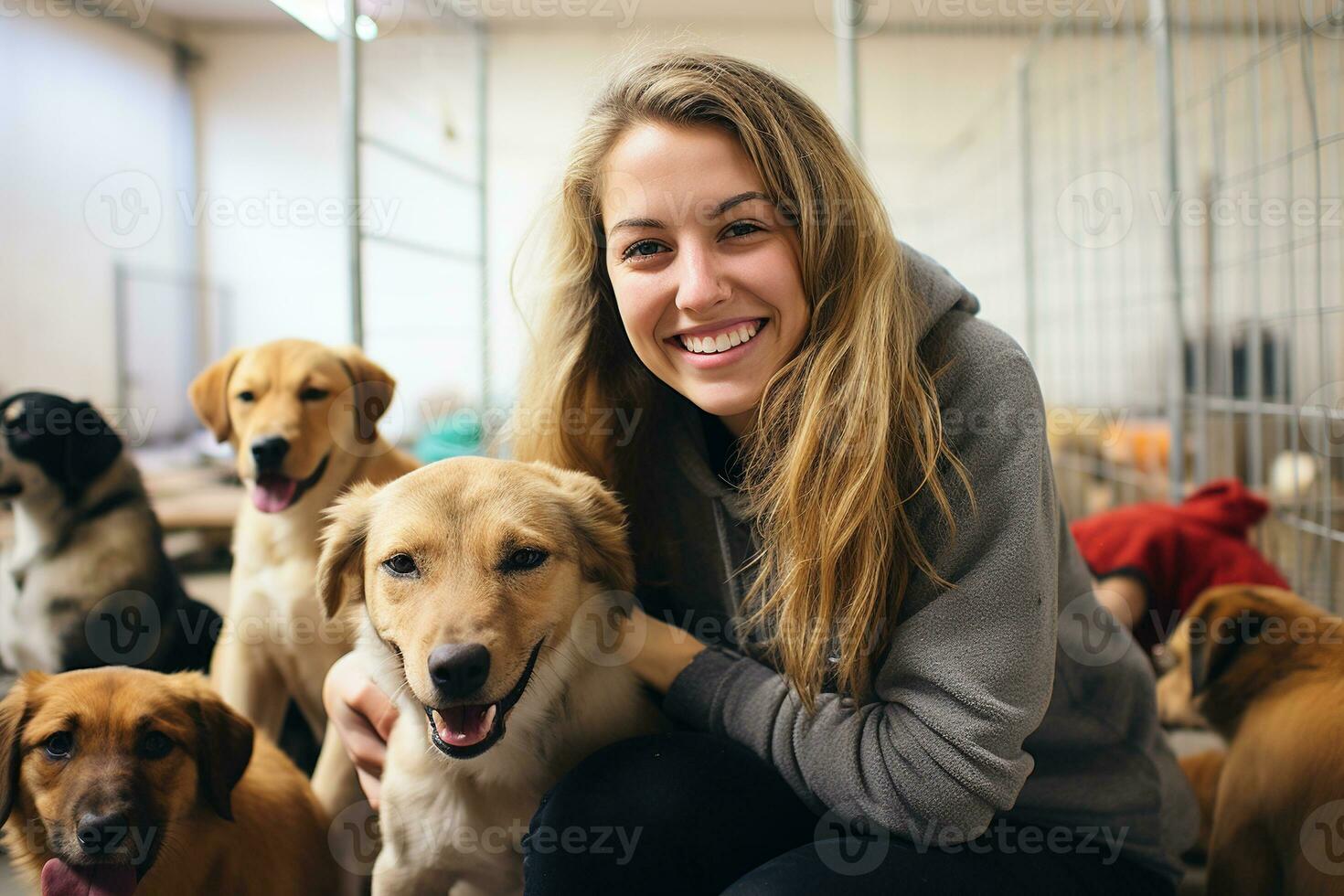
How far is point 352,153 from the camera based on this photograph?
145cm

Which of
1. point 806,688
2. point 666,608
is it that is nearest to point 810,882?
point 806,688

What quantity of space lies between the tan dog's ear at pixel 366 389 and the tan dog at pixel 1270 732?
120 cm

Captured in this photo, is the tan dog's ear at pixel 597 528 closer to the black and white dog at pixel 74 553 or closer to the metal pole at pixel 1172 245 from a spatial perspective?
the black and white dog at pixel 74 553

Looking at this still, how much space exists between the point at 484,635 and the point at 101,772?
36cm

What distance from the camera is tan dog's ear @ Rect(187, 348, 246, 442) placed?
1.14 metres

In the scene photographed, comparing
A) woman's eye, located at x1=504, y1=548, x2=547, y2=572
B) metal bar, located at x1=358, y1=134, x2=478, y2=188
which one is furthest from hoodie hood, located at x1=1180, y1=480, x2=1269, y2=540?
metal bar, located at x1=358, y1=134, x2=478, y2=188

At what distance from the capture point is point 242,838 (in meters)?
0.91

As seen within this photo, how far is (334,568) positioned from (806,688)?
53 centimetres

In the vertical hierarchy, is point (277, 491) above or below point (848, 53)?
below

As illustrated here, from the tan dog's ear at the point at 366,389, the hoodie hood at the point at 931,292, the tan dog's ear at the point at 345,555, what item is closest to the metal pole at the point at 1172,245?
the hoodie hood at the point at 931,292

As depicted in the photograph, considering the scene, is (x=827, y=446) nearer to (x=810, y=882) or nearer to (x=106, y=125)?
(x=810, y=882)
